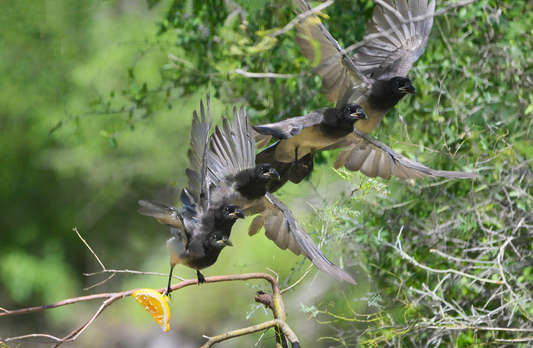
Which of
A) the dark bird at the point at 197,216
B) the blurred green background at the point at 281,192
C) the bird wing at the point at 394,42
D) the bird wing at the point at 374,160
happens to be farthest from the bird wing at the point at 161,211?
the bird wing at the point at 394,42

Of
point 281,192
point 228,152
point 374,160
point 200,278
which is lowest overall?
point 281,192

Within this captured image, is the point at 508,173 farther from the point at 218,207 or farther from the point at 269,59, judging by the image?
the point at 218,207

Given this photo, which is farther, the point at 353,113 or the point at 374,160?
the point at 374,160

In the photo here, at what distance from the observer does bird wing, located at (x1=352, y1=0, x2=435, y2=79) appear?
95 cm

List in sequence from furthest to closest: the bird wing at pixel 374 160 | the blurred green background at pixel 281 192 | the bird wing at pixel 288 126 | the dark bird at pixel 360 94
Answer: the blurred green background at pixel 281 192 → the bird wing at pixel 374 160 → the dark bird at pixel 360 94 → the bird wing at pixel 288 126

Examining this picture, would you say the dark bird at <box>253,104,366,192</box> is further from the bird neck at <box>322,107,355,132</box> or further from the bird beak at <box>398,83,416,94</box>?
the bird beak at <box>398,83,416,94</box>

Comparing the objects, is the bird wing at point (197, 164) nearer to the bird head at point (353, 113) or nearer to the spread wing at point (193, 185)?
the spread wing at point (193, 185)

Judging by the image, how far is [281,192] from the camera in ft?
4.50

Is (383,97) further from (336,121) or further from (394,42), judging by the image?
(394,42)

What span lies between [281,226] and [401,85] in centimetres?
31

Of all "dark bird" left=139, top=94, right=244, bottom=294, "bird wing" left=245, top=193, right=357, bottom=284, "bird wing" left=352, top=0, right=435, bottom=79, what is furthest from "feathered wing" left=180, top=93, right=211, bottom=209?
"bird wing" left=352, top=0, right=435, bottom=79

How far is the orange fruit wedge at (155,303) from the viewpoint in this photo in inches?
25.4

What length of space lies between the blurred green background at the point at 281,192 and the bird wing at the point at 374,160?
3 cm

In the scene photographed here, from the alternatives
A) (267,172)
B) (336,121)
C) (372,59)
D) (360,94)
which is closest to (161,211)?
(267,172)
